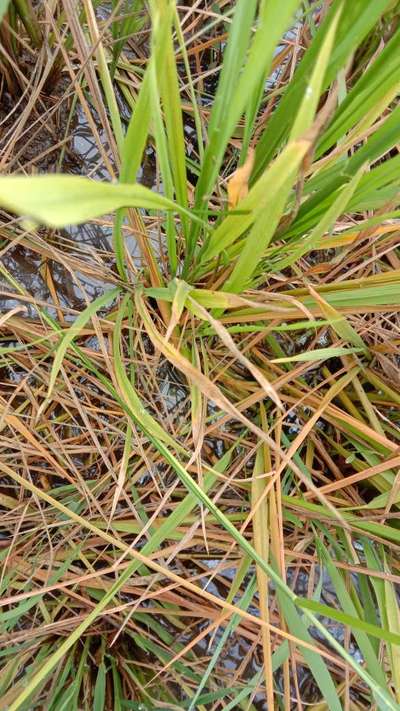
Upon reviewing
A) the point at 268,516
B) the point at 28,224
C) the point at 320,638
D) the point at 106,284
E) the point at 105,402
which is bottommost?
the point at 320,638

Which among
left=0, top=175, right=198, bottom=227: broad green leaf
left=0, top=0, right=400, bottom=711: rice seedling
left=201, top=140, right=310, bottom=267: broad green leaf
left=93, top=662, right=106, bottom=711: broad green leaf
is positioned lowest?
left=93, top=662, right=106, bottom=711: broad green leaf

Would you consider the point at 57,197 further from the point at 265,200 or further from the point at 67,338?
the point at 67,338

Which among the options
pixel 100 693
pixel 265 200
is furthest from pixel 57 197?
pixel 100 693

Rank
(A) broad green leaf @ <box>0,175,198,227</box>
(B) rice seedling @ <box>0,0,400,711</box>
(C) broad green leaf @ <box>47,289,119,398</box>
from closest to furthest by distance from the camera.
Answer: (A) broad green leaf @ <box>0,175,198,227</box> → (C) broad green leaf @ <box>47,289,119,398</box> → (B) rice seedling @ <box>0,0,400,711</box>

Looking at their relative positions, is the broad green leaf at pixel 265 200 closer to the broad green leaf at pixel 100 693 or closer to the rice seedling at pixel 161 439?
the rice seedling at pixel 161 439

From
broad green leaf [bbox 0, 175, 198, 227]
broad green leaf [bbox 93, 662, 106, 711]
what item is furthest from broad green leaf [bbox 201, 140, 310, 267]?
broad green leaf [bbox 93, 662, 106, 711]

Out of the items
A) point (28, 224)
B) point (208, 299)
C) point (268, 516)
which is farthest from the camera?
point (268, 516)

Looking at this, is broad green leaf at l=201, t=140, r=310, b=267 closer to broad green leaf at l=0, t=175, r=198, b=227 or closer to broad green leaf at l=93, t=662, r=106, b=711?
broad green leaf at l=0, t=175, r=198, b=227

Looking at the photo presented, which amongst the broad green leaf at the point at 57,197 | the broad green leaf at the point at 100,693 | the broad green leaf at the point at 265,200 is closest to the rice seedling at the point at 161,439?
the broad green leaf at the point at 100,693

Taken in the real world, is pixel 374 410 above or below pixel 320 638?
above

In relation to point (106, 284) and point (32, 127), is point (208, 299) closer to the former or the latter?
point (106, 284)

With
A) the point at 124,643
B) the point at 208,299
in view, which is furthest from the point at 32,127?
the point at 124,643
